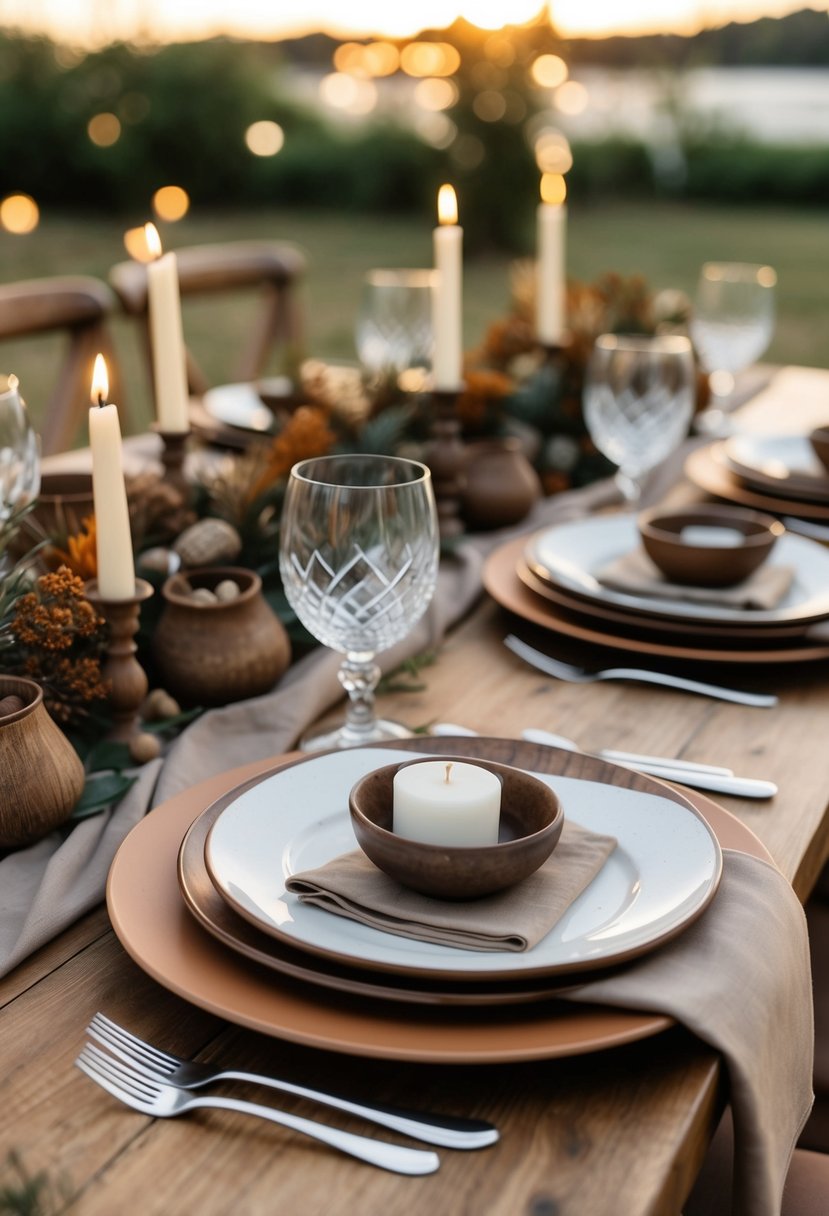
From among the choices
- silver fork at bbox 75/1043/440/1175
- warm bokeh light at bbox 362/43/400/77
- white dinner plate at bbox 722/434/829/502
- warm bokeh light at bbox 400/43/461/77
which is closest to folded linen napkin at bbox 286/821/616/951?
silver fork at bbox 75/1043/440/1175

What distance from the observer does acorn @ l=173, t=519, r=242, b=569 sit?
113cm

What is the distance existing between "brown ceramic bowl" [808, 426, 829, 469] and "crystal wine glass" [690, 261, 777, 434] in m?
0.43

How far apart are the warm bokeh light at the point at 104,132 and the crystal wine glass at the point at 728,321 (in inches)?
303

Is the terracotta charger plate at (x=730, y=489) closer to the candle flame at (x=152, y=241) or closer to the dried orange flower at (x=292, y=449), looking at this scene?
the dried orange flower at (x=292, y=449)

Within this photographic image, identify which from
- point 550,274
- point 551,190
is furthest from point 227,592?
point 551,190

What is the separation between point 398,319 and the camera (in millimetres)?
1962

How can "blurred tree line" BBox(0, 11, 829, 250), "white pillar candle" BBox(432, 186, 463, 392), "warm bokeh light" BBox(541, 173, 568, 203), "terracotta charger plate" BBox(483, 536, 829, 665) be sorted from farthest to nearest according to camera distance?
"blurred tree line" BBox(0, 11, 829, 250) → "warm bokeh light" BBox(541, 173, 568, 203) → "white pillar candle" BBox(432, 186, 463, 392) → "terracotta charger plate" BBox(483, 536, 829, 665)

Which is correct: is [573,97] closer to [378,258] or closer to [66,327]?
[378,258]

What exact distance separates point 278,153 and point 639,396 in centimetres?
881

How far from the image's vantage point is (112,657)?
0.95 meters

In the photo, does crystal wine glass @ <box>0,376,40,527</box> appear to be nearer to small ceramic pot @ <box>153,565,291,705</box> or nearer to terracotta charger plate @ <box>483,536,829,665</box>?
small ceramic pot @ <box>153,565,291,705</box>

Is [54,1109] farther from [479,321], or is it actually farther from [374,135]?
[374,135]

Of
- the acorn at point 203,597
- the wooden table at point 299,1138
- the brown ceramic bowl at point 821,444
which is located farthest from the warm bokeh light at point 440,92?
the wooden table at point 299,1138

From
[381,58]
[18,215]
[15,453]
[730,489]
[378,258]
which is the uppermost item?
[381,58]
